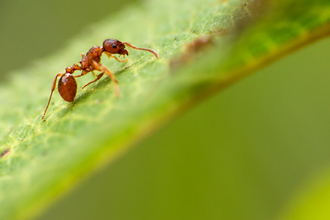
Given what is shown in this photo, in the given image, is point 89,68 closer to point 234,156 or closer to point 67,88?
point 67,88

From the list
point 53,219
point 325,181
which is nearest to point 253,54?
point 325,181

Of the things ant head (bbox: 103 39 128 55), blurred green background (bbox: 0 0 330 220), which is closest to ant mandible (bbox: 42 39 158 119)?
ant head (bbox: 103 39 128 55)

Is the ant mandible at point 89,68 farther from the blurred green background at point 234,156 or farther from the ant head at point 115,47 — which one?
the blurred green background at point 234,156

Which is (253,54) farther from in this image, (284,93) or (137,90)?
(284,93)

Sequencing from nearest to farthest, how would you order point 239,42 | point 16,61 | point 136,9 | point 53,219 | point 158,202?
point 239,42, point 158,202, point 136,9, point 53,219, point 16,61

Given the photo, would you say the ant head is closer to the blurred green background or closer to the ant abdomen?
the ant abdomen

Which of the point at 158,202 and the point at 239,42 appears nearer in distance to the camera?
the point at 239,42
